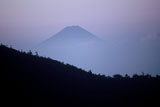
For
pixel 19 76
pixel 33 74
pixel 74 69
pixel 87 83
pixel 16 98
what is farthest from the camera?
pixel 74 69

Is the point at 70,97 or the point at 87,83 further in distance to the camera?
the point at 87,83

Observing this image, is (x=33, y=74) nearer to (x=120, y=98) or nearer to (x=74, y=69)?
(x=74, y=69)

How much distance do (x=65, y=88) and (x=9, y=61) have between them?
4569 mm

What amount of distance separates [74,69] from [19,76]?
236 inches

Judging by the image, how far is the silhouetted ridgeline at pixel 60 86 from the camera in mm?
12711

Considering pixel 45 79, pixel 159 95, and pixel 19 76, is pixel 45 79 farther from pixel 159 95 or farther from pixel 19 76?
pixel 159 95

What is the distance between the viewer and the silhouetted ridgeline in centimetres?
1271

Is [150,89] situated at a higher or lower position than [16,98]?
higher

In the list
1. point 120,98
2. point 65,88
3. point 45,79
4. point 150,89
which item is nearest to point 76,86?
point 65,88

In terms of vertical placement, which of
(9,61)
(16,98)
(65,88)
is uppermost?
(9,61)

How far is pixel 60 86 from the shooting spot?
15047 mm

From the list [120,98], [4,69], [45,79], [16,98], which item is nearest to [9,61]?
[4,69]

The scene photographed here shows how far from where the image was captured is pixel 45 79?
14.9 metres

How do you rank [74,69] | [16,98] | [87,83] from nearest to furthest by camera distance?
1. [16,98]
2. [87,83]
3. [74,69]
